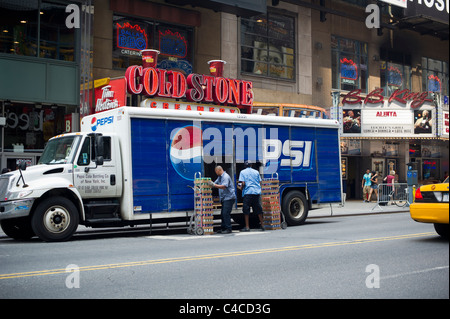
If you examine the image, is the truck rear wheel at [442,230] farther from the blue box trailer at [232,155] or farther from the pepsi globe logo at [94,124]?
the pepsi globe logo at [94,124]

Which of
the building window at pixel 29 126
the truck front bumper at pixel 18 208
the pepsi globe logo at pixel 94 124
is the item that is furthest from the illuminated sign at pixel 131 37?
the truck front bumper at pixel 18 208

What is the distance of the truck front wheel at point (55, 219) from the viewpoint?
12.3 m

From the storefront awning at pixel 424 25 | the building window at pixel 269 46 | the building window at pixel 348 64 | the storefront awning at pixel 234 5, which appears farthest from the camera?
the storefront awning at pixel 424 25

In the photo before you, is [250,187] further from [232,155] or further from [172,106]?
[172,106]

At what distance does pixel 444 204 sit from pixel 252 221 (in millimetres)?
7048

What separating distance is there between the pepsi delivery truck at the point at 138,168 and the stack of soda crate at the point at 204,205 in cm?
50

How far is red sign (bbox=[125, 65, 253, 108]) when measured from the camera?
786 inches

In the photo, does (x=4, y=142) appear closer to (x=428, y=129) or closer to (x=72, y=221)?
(x=72, y=221)

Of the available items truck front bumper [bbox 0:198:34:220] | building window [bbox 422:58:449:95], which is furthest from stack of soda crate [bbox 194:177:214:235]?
building window [bbox 422:58:449:95]

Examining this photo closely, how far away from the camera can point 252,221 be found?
1694 centimetres

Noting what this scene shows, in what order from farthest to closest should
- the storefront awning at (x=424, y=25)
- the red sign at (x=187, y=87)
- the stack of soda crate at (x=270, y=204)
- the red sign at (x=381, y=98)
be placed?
the storefront awning at (x=424, y=25) < the red sign at (x=381, y=98) < the red sign at (x=187, y=87) < the stack of soda crate at (x=270, y=204)

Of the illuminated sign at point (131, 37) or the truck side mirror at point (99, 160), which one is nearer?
the truck side mirror at point (99, 160)

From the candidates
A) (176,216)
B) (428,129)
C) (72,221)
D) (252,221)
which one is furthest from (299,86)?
(72,221)
